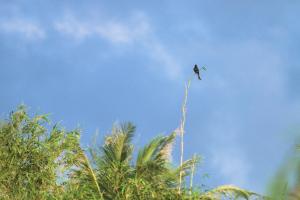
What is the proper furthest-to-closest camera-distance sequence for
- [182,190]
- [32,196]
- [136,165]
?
[136,165] → [182,190] → [32,196]

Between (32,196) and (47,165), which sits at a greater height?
(47,165)

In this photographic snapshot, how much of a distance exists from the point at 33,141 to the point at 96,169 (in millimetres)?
2445

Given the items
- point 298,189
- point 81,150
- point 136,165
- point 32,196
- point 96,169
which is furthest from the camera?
point 136,165

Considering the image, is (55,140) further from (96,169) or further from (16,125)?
(96,169)

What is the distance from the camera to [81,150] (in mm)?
14445

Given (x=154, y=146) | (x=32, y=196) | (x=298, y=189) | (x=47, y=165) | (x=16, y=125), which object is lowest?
(x=298, y=189)

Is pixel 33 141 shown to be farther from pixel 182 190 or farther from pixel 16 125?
pixel 182 190

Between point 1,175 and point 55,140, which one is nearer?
point 1,175

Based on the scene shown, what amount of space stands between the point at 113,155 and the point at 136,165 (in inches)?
34.5

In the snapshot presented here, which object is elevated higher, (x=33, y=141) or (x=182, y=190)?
(x=33, y=141)

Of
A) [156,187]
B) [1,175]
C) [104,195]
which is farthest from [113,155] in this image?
[1,175]

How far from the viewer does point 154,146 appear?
57.7 ft

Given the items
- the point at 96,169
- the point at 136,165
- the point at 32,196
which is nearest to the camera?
the point at 32,196

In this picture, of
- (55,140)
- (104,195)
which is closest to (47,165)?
(55,140)
